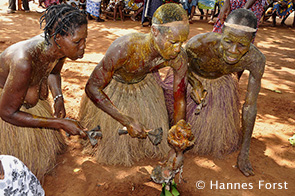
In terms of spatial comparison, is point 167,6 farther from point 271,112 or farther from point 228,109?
point 271,112

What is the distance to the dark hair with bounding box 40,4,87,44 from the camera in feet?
5.99

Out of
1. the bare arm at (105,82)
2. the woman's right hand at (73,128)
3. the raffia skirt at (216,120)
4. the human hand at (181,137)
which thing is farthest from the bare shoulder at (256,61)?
the woman's right hand at (73,128)

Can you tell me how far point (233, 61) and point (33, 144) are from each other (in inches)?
75.5

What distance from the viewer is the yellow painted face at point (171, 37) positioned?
182 cm

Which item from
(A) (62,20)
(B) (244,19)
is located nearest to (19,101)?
(A) (62,20)

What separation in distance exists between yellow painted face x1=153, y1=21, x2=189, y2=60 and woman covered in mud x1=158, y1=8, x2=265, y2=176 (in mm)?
609

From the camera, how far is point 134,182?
252cm

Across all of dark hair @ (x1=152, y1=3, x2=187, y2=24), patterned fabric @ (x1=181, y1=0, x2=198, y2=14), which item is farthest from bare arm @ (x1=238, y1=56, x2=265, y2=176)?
patterned fabric @ (x1=181, y1=0, x2=198, y2=14)

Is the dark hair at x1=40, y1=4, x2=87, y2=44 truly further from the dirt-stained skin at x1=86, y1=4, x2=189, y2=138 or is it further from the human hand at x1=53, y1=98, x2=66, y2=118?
the human hand at x1=53, y1=98, x2=66, y2=118

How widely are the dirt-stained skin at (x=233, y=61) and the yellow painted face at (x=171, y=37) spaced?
1.97ft

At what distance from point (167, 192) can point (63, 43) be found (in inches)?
55.3

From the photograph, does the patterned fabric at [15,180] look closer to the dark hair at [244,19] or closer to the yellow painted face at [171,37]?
the yellow painted face at [171,37]

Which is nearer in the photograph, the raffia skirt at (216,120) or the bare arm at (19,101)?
the bare arm at (19,101)

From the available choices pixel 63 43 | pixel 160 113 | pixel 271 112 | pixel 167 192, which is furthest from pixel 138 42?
pixel 271 112
